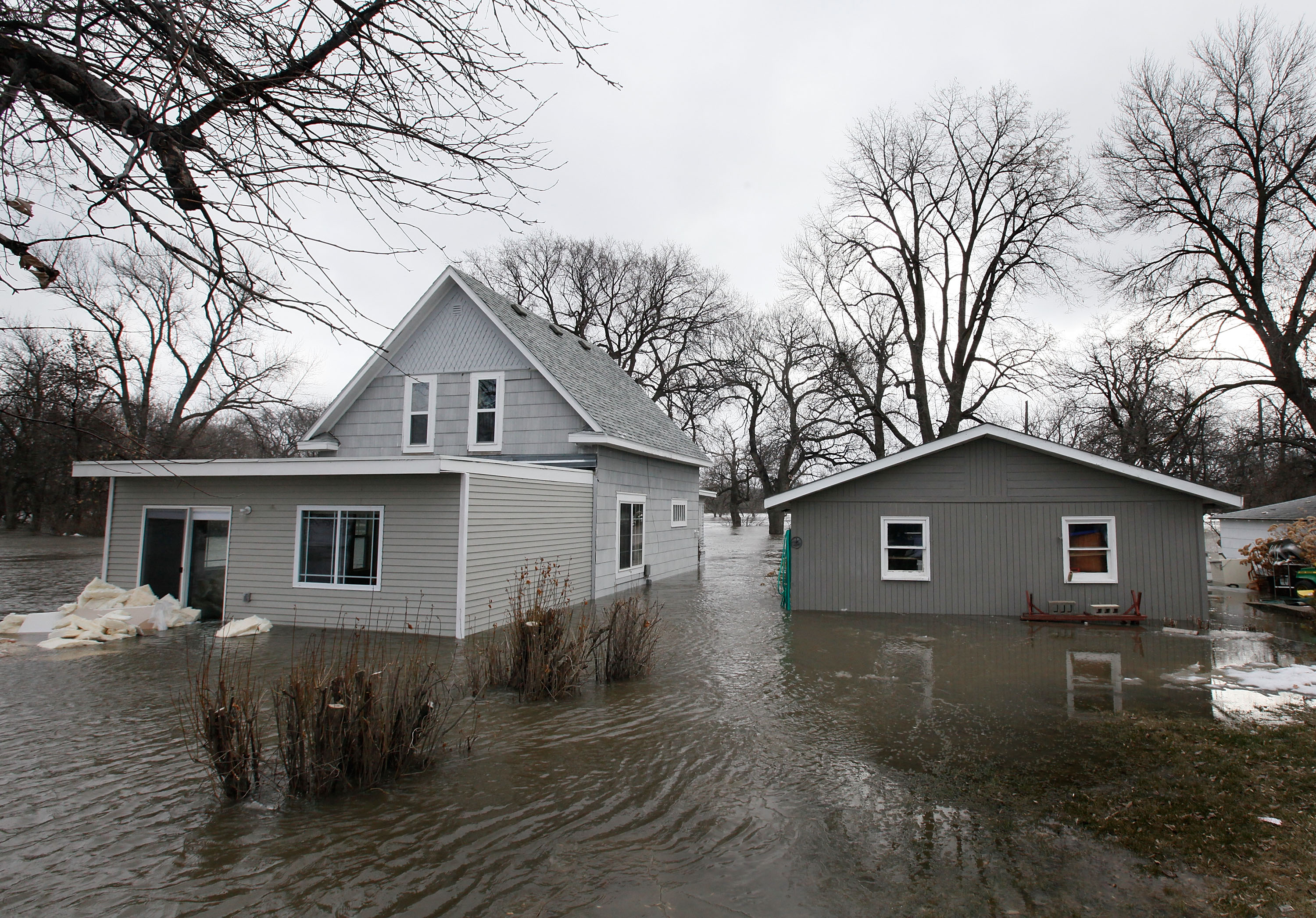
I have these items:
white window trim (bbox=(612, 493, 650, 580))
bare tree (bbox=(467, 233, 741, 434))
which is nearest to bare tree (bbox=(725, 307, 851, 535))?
bare tree (bbox=(467, 233, 741, 434))

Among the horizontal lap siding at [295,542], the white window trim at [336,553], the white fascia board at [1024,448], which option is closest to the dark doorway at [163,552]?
the horizontal lap siding at [295,542]

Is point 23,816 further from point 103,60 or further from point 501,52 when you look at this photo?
point 501,52

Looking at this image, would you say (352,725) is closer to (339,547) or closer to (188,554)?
(339,547)

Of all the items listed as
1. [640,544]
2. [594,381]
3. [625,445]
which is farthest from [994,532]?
[594,381]

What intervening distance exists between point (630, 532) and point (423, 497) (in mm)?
6937

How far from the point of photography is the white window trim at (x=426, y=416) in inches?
619

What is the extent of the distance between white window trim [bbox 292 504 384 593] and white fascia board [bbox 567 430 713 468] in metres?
4.46

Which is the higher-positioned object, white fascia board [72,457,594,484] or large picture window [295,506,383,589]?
white fascia board [72,457,594,484]

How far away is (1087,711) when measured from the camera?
739cm

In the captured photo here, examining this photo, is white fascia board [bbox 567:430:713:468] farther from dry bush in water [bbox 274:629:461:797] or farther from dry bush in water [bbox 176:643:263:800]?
dry bush in water [bbox 176:643:263:800]

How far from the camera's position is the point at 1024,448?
13773 mm

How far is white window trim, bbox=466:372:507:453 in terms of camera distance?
15.5m

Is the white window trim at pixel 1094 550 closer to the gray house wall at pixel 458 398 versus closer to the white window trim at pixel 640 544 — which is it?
the white window trim at pixel 640 544

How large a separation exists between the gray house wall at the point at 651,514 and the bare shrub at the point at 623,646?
22.4 ft
